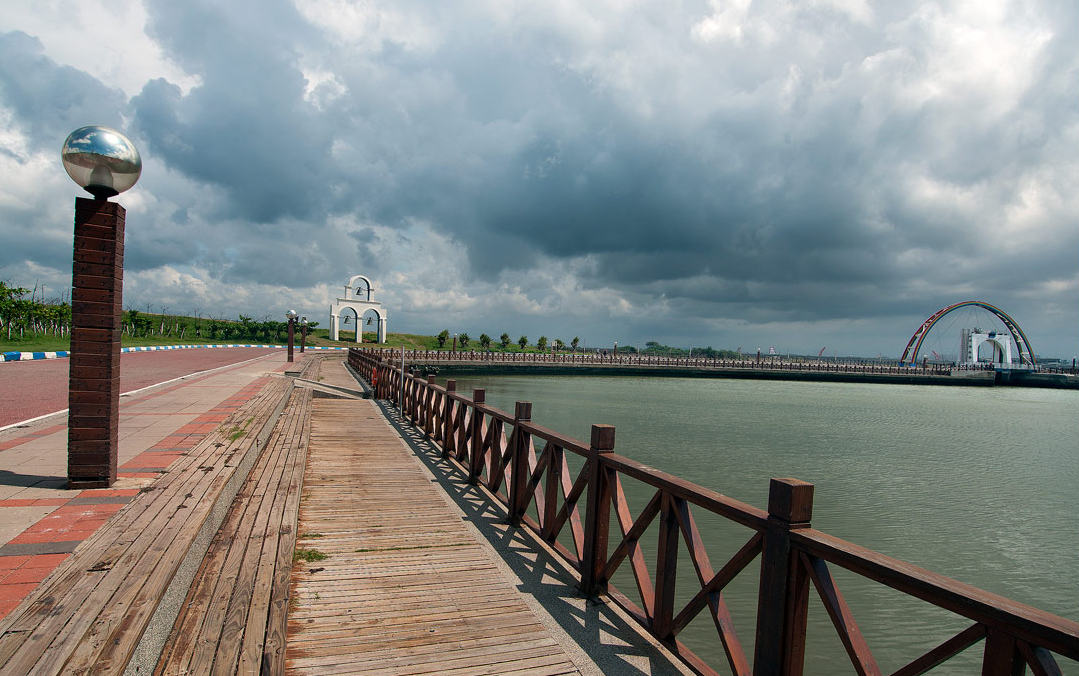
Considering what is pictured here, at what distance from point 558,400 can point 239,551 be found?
91.8 ft

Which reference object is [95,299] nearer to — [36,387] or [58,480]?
[58,480]

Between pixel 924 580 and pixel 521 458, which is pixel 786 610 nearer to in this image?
pixel 924 580

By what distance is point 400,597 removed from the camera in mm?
3611

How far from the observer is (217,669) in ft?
7.48

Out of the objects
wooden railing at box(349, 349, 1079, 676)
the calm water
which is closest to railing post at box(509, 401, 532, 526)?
wooden railing at box(349, 349, 1079, 676)

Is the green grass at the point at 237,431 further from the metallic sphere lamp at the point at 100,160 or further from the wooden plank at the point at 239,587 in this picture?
the metallic sphere lamp at the point at 100,160

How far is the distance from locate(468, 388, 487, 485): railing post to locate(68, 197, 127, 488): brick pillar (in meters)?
3.63

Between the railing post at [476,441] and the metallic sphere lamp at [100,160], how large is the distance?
415 centimetres

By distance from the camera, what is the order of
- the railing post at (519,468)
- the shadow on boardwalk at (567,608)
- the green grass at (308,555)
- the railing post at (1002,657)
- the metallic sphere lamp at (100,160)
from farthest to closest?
the railing post at (519,468) < the metallic sphere lamp at (100,160) < the green grass at (308,555) < the shadow on boardwalk at (567,608) < the railing post at (1002,657)

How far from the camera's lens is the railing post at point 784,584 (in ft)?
7.80

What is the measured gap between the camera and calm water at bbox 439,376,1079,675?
649cm

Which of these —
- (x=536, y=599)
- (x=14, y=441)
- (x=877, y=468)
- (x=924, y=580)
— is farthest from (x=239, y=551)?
(x=877, y=468)

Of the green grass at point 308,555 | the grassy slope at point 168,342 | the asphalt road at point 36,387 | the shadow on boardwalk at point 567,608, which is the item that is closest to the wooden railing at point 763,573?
the shadow on boardwalk at point 567,608

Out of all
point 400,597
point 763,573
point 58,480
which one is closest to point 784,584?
point 763,573
